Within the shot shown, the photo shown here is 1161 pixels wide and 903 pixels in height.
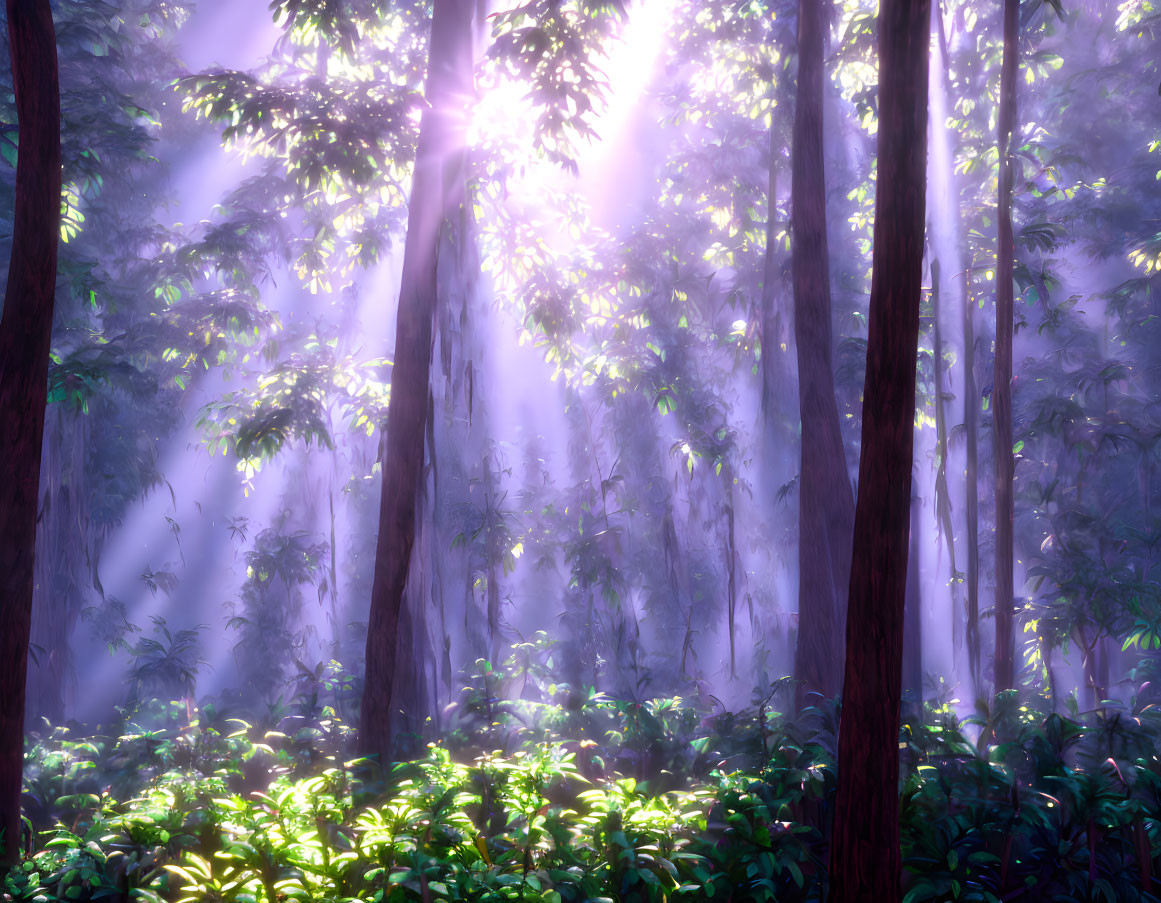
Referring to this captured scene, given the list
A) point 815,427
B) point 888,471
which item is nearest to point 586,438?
point 815,427

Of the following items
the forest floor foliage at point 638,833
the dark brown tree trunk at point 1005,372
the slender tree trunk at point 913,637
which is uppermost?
the dark brown tree trunk at point 1005,372

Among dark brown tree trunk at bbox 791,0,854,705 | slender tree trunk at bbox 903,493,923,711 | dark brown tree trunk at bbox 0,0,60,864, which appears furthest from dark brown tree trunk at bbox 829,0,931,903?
slender tree trunk at bbox 903,493,923,711

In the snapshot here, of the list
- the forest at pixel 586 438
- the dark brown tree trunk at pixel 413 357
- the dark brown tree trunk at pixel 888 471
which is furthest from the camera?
the dark brown tree trunk at pixel 413 357

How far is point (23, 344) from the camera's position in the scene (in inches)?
230

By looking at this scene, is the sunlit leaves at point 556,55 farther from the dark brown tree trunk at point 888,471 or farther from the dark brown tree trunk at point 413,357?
the dark brown tree trunk at point 888,471

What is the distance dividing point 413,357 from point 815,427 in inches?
198

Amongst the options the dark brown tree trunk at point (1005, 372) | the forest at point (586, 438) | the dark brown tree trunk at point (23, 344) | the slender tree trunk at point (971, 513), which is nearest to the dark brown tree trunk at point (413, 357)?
the forest at point (586, 438)

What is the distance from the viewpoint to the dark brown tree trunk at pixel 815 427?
9.31 metres

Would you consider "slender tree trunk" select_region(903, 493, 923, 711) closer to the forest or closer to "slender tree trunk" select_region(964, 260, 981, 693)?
the forest

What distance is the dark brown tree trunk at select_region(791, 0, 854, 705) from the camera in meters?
9.31

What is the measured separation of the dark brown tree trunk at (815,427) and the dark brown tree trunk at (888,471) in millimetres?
4573

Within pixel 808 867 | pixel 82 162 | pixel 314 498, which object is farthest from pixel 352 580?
pixel 808 867

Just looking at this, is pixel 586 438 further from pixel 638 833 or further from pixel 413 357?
pixel 638 833

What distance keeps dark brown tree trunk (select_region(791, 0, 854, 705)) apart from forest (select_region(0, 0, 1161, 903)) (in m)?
0.05
